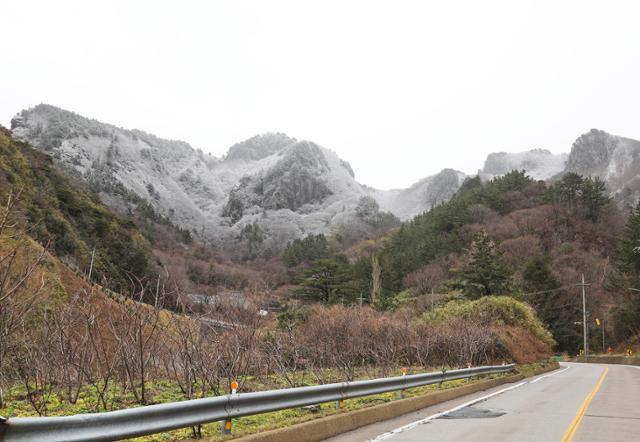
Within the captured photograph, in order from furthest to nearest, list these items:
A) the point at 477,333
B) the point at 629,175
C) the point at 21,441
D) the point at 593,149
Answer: the point at 593,149, the point at 629,175, the point at 477,333, the point at 21,441

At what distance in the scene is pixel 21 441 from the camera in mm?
3488

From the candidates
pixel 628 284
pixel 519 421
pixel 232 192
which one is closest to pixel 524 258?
pixel 628 284

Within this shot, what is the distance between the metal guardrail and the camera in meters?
3.61

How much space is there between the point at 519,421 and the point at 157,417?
7292mm

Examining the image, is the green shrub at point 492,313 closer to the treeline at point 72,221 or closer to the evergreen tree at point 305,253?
the treeline at point 72,221

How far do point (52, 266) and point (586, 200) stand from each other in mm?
75170

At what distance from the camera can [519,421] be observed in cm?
986

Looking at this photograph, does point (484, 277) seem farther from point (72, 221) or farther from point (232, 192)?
point (232, 192)

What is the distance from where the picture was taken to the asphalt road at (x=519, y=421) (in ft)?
26.9

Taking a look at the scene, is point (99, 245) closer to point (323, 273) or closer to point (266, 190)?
point (323, 273)

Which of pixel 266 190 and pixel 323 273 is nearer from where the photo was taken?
pixel 323 273

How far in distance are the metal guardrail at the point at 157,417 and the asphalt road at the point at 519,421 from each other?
0.78 m

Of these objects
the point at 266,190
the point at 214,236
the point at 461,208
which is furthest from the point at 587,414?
the point at 266,190

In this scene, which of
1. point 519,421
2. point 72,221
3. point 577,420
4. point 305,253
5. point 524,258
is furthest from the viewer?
point 305,253
